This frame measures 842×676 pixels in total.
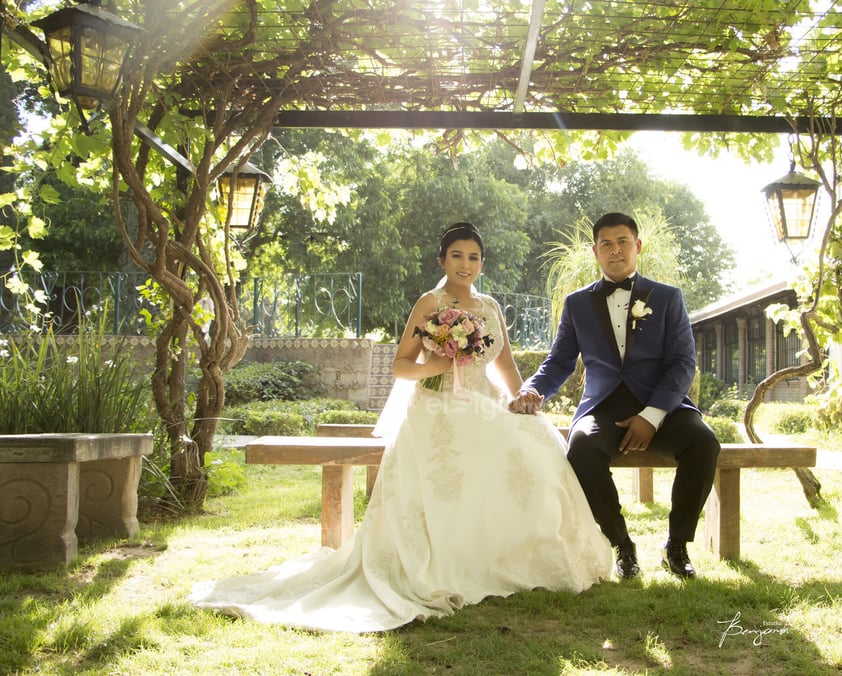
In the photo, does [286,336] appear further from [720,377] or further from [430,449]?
[720,377]

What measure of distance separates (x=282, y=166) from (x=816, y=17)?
458 centimetres

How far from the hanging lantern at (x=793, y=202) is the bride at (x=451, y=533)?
378 centimetres

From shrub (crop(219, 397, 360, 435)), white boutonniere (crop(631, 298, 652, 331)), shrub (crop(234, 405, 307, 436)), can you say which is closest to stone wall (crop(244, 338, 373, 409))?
shrub (crop(219, 397, 360, 435))

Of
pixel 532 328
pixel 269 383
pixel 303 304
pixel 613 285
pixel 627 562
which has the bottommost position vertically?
pixel 627 562

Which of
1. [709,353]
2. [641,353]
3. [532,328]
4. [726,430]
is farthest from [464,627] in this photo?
[709,353]

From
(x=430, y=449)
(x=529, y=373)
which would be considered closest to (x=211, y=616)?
(x=430, y=449)

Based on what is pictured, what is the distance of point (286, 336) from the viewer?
14148mm

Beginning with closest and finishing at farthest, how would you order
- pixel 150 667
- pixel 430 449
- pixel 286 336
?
1. pixel 150 667
2. pixel 430 449
3. pixel 286 336

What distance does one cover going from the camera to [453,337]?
4.10 m

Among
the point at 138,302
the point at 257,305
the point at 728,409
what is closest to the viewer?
the point at 257,305

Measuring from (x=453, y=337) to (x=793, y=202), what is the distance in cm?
402

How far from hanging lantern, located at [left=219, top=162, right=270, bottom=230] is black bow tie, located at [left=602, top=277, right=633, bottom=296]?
3.29 meters

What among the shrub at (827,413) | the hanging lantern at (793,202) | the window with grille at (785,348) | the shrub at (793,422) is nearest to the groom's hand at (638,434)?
the hanging lantern at (793,202)

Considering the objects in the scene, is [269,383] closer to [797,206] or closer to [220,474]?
[220,474]
